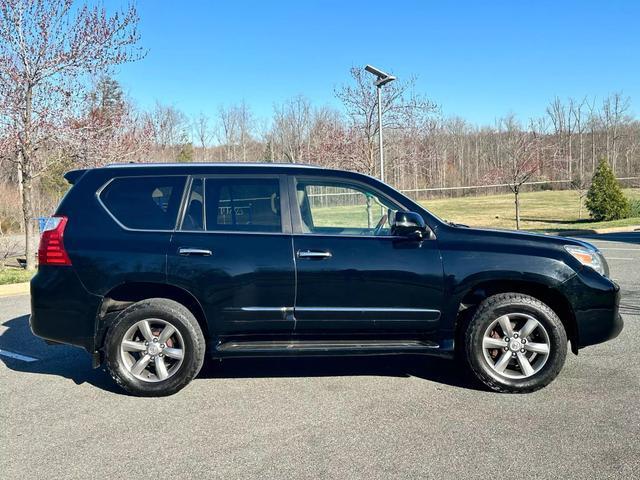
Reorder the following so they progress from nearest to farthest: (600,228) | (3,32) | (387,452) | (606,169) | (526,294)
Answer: (387,452), (526,294), (3,32), (600,228), (606,169)

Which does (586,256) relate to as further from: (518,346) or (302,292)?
(302,292)

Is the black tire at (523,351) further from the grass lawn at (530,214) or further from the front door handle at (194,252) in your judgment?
the grass lawn at (530,214)

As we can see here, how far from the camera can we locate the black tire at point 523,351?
173 inches

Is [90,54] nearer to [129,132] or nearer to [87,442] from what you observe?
[129,132]

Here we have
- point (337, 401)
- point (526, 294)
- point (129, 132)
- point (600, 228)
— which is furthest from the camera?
point (600, 228)

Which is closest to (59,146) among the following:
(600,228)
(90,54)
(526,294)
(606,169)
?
(90,54)

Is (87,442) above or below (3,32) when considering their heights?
below

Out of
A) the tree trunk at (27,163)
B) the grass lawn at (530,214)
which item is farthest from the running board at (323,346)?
the grass lawn at (530,214)

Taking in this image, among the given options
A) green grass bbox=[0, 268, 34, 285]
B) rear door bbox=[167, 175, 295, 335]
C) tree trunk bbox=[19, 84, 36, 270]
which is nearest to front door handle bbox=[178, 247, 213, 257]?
rear door bbox=[167, 175, 295, 335]

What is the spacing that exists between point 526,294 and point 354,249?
4.95 ft

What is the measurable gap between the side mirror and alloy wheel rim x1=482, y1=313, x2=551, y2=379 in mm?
917

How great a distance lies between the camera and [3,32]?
38.5 ft

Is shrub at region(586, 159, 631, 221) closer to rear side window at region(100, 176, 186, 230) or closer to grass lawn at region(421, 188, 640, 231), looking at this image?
grass lawn at region(421, 188, 640, 231)

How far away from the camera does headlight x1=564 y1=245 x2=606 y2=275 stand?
14.7 ft
